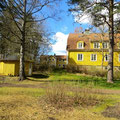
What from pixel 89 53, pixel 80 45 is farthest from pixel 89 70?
pixel 80 45

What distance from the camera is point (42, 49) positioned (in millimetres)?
30781

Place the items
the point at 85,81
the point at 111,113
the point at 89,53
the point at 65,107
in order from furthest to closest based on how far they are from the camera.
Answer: the point at 89,53 → the point at 85,81 → the point at 65,107 → the point at 111,113

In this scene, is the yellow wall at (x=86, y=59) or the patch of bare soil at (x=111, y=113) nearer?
the patch of bare soil at (x=111, y=113)

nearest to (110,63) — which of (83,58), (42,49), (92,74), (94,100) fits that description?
(92,74)

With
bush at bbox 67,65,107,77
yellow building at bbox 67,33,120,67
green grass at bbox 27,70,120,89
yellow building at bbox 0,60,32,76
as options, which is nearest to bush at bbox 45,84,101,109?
green grass at bbox 27,70,120,89

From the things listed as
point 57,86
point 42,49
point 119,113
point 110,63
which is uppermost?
point 42,49

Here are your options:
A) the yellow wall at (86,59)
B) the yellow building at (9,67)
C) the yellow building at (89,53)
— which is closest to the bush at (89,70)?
the yellow building at (89,53)

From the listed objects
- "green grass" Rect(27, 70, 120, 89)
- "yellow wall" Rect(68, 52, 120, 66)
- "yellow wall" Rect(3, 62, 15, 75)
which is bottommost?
"green grass" Rect(27, 70, 120, 89)

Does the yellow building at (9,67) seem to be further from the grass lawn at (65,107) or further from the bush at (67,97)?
the bush at (67,97)

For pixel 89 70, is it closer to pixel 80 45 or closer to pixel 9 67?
pixel 80 45

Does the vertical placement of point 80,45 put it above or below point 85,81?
above

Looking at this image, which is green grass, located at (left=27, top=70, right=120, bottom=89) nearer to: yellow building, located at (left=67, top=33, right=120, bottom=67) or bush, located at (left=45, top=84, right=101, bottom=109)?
bush, located at (left=45, top=84, right=101, bottom=109)

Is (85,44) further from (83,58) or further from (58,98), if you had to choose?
(58,98)

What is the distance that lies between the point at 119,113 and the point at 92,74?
59.3ft
